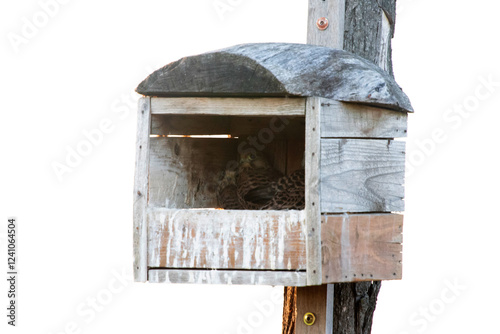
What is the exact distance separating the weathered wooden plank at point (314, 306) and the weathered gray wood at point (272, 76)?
836 mm

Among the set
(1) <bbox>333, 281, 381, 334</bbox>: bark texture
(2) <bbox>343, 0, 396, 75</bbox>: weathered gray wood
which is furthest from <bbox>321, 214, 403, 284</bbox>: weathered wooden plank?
(2) <bbox>343, 0, 396, 75</bbox>: weathered gray wood

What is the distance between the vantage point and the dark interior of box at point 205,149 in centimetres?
329

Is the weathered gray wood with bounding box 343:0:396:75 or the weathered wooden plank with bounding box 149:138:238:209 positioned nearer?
the weathered wooden plank with bounding box 149:138:238:209

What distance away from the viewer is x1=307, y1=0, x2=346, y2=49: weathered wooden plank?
3486 mm

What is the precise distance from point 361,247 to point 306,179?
0.33 m

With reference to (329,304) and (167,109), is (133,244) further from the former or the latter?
(329,304)

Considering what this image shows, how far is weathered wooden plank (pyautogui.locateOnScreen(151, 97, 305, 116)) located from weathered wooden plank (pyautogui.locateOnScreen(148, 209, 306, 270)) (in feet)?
1.09

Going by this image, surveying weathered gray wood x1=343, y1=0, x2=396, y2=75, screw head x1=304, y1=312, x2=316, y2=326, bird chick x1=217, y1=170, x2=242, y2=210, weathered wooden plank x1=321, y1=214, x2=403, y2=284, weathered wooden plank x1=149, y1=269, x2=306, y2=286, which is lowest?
screw head x1=304, y1=312, x2=316, y2=326

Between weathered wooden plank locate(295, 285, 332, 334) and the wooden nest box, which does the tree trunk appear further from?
the wooden nest box

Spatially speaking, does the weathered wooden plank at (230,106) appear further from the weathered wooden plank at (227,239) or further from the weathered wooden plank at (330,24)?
the weathered wooden plank at (330,24)

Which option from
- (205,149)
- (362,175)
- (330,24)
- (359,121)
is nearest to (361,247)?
(362,175)

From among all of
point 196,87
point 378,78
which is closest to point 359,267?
point 378,78

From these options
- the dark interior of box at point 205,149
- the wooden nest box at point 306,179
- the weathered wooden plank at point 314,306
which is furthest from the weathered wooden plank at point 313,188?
the dark interior of box at point 205,149

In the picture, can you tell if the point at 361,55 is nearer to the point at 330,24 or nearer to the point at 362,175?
the point at 330,24
